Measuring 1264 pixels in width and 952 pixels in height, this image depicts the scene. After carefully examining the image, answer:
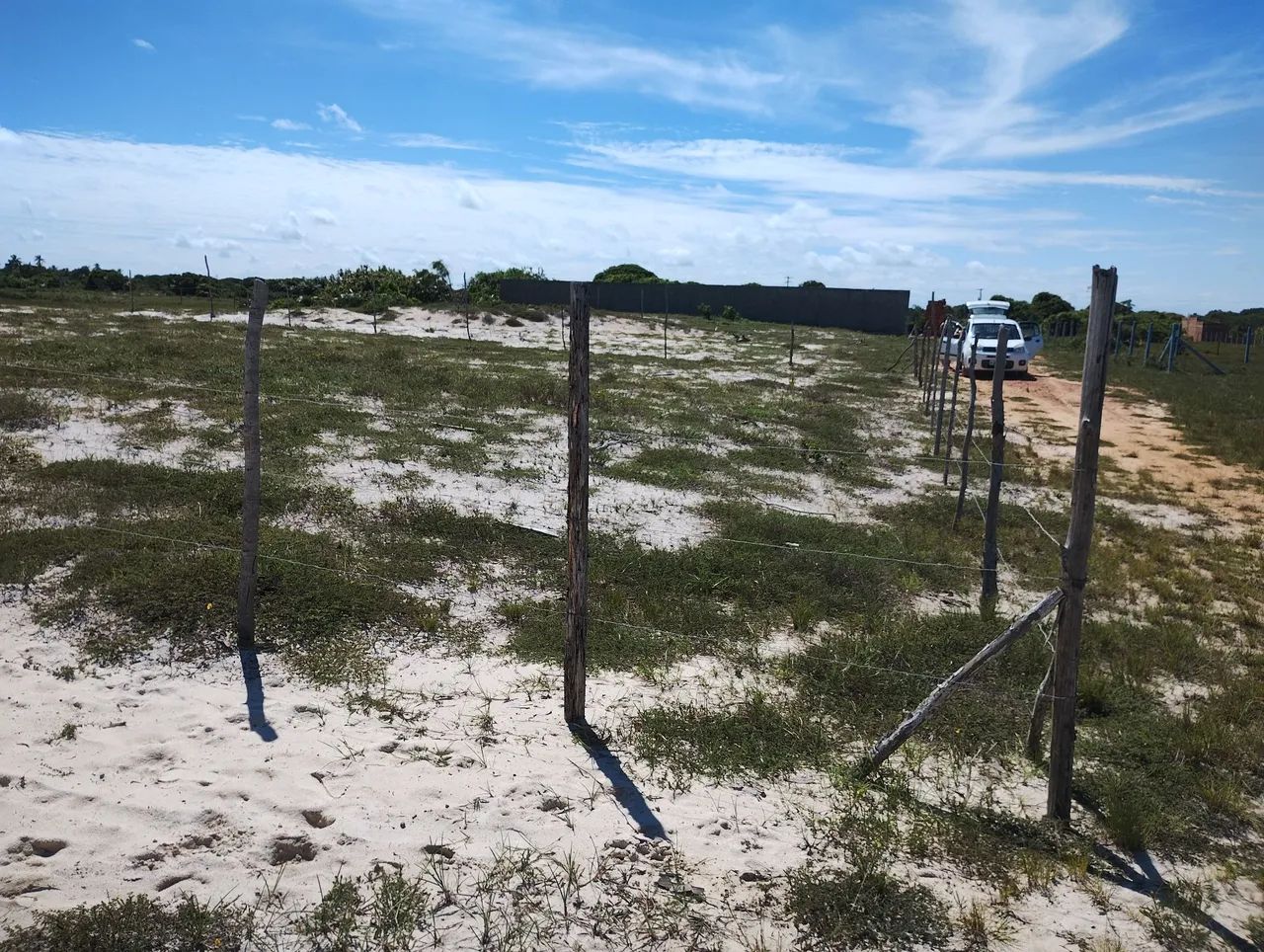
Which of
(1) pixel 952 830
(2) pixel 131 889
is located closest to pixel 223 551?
(2) pixel 131 889

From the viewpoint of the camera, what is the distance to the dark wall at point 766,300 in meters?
51.8

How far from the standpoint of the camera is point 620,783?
493cm

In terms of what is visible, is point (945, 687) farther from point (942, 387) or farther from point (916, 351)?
point (916, 351)

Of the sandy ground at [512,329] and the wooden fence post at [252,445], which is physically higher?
the sandy ground at [512,329]

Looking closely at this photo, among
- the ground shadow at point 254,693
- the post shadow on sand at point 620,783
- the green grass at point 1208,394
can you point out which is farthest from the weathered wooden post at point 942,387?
the ground shadow at point 254,693

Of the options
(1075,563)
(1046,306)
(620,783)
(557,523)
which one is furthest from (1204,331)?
(620,783)

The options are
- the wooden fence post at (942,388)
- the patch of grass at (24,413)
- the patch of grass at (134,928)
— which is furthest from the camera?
the wooden fence post at (942,388)

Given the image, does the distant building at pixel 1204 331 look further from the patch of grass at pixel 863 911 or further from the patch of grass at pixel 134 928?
the patch of grass at pixel 134 928

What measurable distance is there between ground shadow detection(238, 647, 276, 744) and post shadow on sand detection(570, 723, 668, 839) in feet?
6.22

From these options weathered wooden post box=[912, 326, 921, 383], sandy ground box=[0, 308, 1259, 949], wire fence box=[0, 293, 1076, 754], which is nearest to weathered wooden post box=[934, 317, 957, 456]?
wire fence box=[0, 293, 1076, 754]

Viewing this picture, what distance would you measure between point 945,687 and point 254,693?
4.42 metres

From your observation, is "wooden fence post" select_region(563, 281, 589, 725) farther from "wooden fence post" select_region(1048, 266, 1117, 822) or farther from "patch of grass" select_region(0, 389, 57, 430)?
"patch of grass" select_region(0, 389, 57, 430)

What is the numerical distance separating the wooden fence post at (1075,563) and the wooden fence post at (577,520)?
2.83m

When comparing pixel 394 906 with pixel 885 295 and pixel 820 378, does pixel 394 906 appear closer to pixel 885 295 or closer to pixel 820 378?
pixel 820 378
